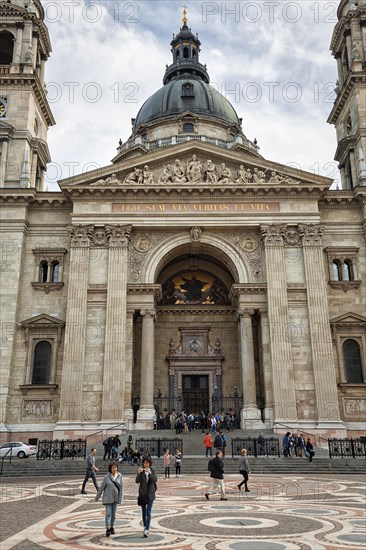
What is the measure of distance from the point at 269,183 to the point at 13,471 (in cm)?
2350

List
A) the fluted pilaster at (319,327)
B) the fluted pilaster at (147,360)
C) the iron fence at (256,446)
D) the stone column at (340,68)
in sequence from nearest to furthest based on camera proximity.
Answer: the iron fence at (256,446)
the fluted pilaster at (319,327)
the fluted pilaster at (147,360)
the stone column at (340,68)

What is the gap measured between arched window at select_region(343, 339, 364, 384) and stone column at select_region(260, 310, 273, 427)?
5.08m

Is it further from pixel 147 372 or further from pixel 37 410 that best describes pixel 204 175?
pixel 37 410

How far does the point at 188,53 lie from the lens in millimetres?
70250

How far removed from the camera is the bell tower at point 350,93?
4000 cm

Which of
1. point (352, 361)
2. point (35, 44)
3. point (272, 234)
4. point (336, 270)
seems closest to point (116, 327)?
point (272, 234)

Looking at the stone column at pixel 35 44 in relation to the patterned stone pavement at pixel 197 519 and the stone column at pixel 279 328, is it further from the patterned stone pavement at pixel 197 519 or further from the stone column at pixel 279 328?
the patterned stone pavement at pixel 197 519

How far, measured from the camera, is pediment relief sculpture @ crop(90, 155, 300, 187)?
36.9m

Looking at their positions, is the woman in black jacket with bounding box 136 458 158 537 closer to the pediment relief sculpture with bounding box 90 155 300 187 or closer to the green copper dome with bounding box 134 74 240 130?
the pediment relief sculpture with bounding box 90 155 300 187

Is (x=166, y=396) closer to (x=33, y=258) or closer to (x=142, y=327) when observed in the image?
(x=142, y=327)

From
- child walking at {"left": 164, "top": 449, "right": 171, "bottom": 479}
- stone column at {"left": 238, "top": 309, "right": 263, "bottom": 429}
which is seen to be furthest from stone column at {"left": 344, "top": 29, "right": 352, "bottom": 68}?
child walking at {"left": 164, "top": 449, "right": 171, "bottom": 479}

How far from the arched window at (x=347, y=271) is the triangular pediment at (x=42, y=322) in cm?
1877

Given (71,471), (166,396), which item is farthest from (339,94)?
(71,471)

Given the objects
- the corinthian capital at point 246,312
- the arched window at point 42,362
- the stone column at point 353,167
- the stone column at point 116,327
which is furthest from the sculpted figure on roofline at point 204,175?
the arched window at point 42,362
